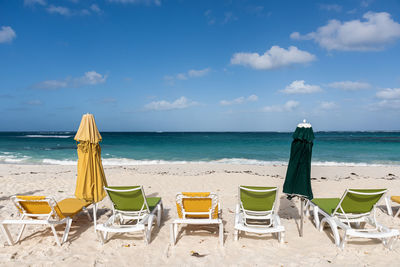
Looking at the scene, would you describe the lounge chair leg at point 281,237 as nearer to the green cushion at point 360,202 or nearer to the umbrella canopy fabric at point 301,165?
the umbrella canopy fabric at point 301,165

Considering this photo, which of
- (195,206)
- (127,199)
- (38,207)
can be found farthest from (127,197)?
(38,207)

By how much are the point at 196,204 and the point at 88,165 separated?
232cm

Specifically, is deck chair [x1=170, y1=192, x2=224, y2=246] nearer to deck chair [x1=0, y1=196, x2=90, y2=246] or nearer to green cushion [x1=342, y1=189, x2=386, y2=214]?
deck chair [x1=0, y1=196, x2=90, y2=246]

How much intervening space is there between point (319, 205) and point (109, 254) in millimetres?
4239

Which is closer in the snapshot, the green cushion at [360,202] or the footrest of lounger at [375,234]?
the footrest of lounger at [375,234]

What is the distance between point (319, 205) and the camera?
16.7 ft

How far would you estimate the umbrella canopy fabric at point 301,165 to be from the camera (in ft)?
14.9

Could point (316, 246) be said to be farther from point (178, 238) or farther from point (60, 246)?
point (60, 246)

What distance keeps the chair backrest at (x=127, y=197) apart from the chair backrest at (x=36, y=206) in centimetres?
96

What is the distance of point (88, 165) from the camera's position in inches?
191

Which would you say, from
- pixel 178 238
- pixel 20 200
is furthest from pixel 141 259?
pixel 20 200

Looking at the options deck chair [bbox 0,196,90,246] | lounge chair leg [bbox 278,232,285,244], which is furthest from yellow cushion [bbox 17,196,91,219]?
lounge chair leg [bbox 278,232,285,244]

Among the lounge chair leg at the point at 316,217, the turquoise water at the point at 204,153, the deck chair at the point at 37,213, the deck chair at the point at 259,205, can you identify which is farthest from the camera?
the turquoise water at the point at 204,153

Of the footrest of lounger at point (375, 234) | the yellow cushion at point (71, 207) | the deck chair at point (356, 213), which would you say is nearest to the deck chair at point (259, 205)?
the deck chair at point (356, 213)
